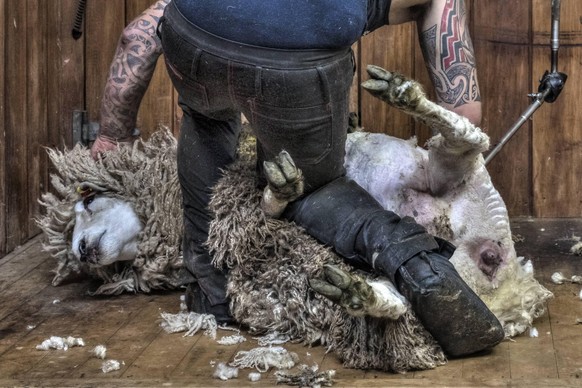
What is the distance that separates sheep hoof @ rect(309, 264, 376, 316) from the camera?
8.27 feet

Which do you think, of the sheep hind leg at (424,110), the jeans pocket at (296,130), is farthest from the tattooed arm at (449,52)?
the jeans pocket at (296,130)

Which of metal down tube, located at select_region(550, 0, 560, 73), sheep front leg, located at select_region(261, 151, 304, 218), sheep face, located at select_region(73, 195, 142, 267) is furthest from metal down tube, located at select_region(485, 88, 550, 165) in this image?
sheep face, located at select_region(73, 195, 142, 267)

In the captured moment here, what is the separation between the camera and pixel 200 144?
3135 millimetres

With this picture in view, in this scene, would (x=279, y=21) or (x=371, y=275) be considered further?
(x=371, y=275)

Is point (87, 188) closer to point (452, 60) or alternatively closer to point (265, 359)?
point (265, 359)

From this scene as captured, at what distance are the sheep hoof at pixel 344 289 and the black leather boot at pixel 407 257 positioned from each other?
0.54ft

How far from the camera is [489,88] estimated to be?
421 cm

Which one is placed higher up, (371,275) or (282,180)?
(282,180)

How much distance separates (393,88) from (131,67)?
1186 mm

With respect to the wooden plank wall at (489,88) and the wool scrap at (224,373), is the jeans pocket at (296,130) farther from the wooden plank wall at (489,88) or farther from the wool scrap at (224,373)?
the wooden plank wall at (489,88)

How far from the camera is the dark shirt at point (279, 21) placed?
2617 mm

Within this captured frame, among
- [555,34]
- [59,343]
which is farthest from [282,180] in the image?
[555,34]

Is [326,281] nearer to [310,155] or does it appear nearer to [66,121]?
[310,155]

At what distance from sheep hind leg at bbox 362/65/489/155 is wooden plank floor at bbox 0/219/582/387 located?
0.55m
